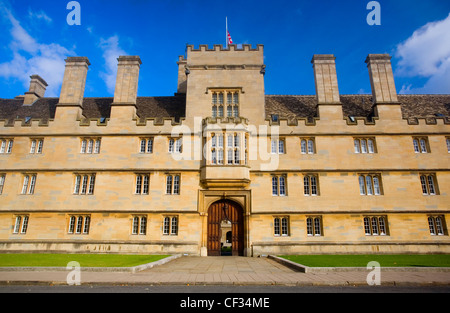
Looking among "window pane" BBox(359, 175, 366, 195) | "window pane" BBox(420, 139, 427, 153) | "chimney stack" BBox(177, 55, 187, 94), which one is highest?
"chimney stack" BBox(177, 55, 187, 94)

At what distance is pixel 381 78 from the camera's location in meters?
22.8

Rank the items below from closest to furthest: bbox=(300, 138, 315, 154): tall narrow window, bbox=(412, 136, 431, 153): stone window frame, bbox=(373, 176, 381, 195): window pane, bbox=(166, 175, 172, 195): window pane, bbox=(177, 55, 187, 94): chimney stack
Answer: bbox=(373, 176, 381, 195): window pane < bbox=(166, 175, 172, 195): window pane < bbox=(412, 136, 431, 153): stone window frame < bbox=(300, 138, 315, 154): tall narrow window < bbox=(177, 55, 187, 94): chimney stack

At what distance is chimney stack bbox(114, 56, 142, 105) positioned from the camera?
22.8 metres

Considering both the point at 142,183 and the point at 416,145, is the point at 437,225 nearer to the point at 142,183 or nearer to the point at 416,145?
the point at 416,145

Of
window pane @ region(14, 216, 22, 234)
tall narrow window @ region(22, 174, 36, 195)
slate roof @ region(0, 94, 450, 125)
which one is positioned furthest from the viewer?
slate roof @ region(0, 94, 450, 125)

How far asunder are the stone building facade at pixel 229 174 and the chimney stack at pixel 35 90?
5571 millimetres

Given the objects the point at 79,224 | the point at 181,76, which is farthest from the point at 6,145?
the point at 181,76

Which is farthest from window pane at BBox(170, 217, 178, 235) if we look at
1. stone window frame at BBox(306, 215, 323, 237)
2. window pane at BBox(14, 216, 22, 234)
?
window pane at BBox(14, 216, 22, 234)

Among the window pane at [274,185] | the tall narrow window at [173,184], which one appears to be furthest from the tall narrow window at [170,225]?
the window pane at [274,185]

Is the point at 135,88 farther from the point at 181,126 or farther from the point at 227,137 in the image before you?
the point at 227,137

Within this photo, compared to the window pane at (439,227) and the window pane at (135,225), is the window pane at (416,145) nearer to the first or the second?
the window pane at (439,227)

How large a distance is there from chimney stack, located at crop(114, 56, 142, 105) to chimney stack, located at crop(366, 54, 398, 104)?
839 inches

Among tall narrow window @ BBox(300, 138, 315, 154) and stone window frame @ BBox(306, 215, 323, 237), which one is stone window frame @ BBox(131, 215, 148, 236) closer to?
stone window frame @ BBox(306, 215, 323, 237)

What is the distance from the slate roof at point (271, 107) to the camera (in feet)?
78.3
